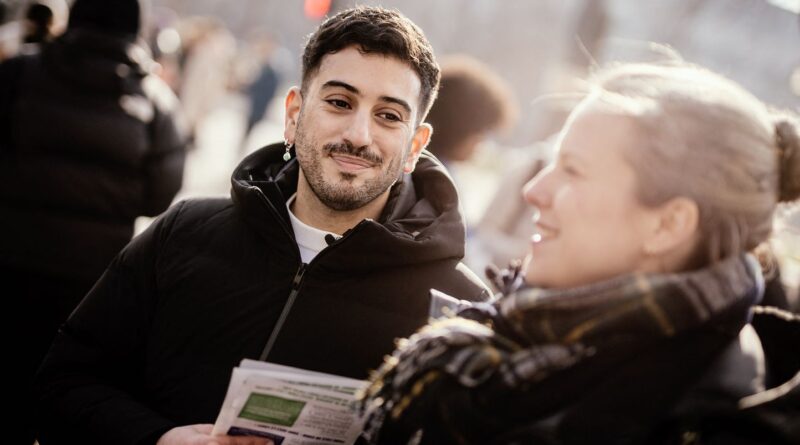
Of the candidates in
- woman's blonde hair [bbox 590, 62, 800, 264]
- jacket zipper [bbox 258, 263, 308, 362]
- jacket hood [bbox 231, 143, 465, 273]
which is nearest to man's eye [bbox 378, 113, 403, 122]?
jacket hood [bbox 231, 143, 465, 273]

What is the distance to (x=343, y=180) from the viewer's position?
219 centimetres

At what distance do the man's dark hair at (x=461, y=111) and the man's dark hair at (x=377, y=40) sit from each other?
1922mm

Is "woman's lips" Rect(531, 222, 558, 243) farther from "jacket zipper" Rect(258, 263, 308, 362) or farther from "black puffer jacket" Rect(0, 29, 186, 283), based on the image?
"black puffer jacket" Rect(0, 29, 186, 283)

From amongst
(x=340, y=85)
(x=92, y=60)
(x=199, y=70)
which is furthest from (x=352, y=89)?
(x=199, y=70)

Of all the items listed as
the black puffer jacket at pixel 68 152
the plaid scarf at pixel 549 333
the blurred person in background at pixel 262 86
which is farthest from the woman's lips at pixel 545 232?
the blurred person in background at pixel 262 86

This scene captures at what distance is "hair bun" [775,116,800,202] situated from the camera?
1.54 meters

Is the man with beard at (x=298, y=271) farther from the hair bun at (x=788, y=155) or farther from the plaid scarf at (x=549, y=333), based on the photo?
the hair bun at (x=788, y=155)

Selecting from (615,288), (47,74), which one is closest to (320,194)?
(615,288)

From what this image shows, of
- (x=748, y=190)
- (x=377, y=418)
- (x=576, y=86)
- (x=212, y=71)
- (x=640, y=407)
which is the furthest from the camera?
(x=212, y=71)

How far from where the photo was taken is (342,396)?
177 centimetres

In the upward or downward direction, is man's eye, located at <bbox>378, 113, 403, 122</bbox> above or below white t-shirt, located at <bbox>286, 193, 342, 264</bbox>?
above

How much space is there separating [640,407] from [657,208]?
0.41 metres

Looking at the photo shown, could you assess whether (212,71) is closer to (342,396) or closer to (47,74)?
(47,74)

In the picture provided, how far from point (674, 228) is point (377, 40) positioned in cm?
115
